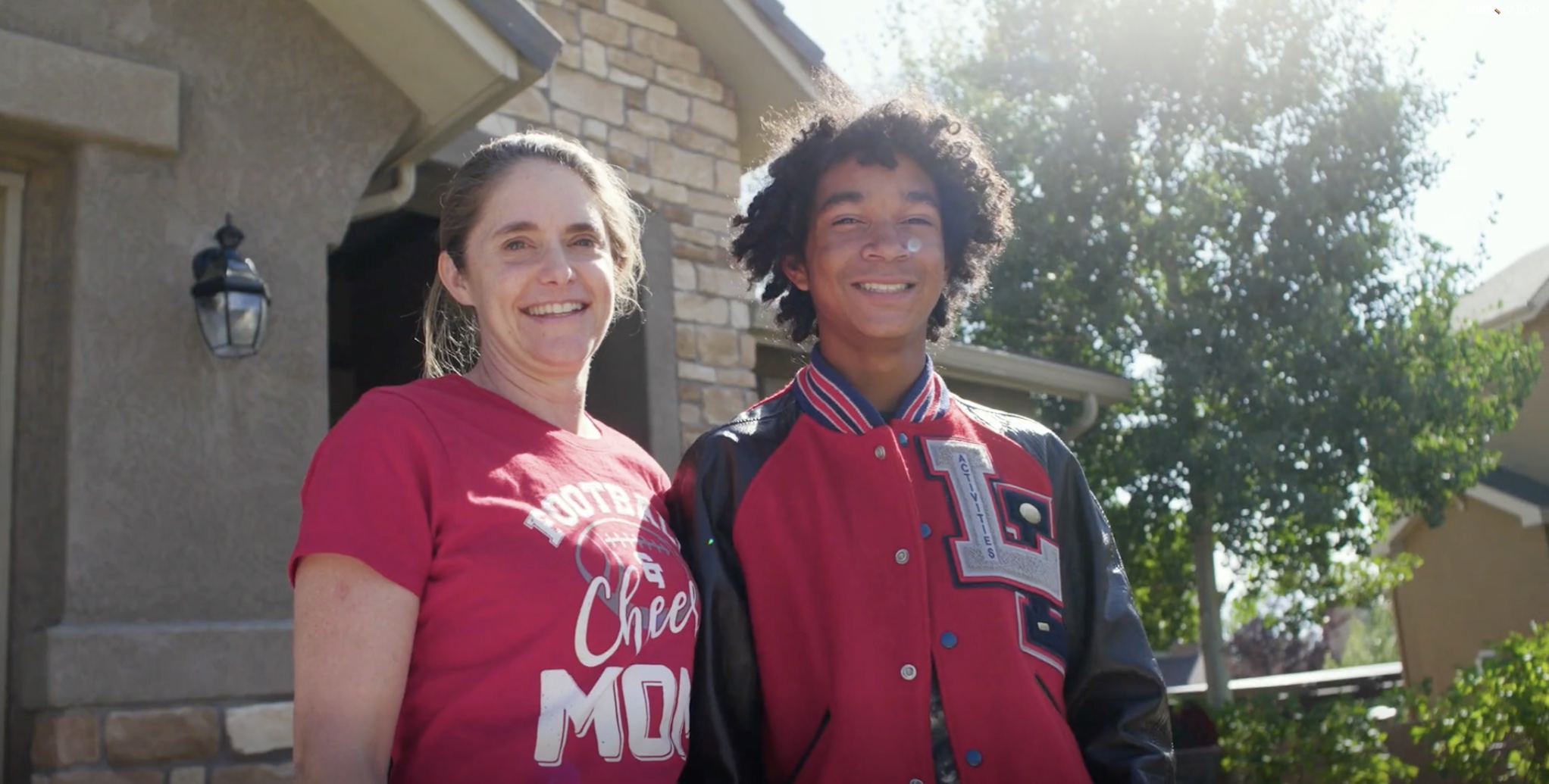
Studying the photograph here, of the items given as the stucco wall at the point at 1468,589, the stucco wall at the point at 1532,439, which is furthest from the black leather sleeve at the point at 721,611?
the stucco wall at the point at 1532,439

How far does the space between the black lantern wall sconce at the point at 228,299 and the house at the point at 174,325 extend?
0.23ft

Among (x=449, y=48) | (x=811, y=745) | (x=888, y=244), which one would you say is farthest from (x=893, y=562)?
(x=449, y=48)

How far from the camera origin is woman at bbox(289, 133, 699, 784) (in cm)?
186

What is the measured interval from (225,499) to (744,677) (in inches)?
93.6

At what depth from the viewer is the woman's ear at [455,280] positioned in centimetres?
247

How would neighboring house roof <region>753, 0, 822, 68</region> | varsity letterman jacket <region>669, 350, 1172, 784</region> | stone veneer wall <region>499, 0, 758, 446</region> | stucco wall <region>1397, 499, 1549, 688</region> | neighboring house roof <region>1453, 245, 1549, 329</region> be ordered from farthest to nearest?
stucco wall <region>1397, 499, 1549, 688</region>
neighboring house roof <region>1453, 245, 1549, 329</region>
neighboring house roof <region>753, 0, 822, 68</region>
stone veneer wall <region>499, 0, 758, 446</region>
varsity letterman jacket <region>669, 350, 1172, 784</region>

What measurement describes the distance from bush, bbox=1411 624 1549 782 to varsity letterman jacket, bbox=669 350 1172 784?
6109 millimetres

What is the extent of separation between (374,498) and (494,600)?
0.74ft

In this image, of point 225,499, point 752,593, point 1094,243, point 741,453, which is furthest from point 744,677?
point 1094,243

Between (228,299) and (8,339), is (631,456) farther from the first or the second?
(8,339)

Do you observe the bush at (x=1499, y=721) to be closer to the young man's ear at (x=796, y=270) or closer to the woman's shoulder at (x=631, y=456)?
the young man's ear at (x=796, y=270)

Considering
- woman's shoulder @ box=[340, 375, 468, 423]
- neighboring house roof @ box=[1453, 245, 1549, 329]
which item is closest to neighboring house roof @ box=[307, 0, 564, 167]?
woman's shoulder @ box=[340, 375, 468, 423]

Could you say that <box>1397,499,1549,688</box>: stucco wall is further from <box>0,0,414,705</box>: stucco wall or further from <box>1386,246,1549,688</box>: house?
<box>0,0,414,705</box>: stucco wall

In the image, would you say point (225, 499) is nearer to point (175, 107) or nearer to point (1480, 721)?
point (175, 107)
